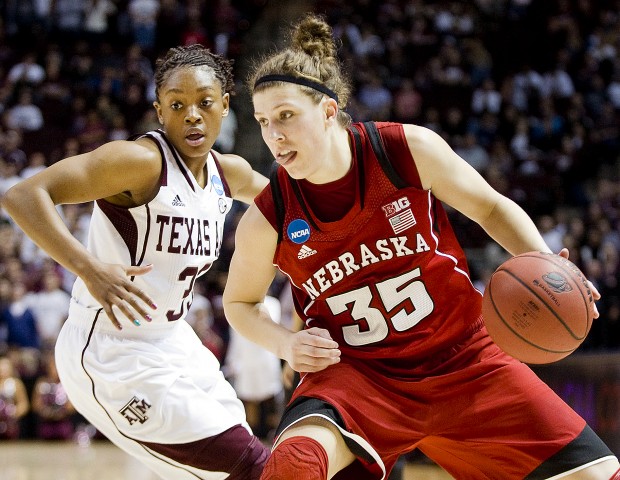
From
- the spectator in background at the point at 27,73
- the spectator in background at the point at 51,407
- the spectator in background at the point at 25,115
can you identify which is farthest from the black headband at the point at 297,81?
the spectator in background at the point at 27,73

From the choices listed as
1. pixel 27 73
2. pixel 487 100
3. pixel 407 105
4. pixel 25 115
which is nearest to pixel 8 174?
pixel 25 115

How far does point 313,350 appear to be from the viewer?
9.57ft

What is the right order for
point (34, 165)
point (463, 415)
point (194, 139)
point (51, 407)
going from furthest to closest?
point (34, 165) → point (51, 407) → point (194, 139) → point (463, 415)

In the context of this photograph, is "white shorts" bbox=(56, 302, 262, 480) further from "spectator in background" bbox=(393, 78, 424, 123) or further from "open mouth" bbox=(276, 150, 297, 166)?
"spectator in background" bbox=(393, 78, 424, 123)

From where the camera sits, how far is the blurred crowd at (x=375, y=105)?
9.27 meters

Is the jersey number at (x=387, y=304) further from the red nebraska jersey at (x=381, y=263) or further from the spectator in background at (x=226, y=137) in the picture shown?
the spectator in background at (x=226, y=137)

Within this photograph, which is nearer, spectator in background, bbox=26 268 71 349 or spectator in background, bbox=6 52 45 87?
spectator in background, bbox=26 268 71 349

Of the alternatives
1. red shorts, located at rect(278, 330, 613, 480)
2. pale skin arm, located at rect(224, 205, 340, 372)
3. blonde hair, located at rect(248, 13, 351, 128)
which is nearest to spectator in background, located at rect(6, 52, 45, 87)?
blonde hair, located at rect(248, 13, 351, 128)

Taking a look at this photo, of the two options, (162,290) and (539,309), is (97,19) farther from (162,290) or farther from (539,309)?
(539,309)

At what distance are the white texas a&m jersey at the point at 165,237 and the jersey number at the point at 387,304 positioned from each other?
2.40ft

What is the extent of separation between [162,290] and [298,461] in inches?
44.3

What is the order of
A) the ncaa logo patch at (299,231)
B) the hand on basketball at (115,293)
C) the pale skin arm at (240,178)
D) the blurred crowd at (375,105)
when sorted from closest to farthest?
the hand on basketball at (115,293)
the ncaa logo patch at (299,231)
the pale skin arm at (240,178)
the blurred crowd at (375,105)

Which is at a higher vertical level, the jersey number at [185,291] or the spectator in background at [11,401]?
the jersey number at [185,291]

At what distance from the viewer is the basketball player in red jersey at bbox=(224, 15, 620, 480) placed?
2.99 metres
